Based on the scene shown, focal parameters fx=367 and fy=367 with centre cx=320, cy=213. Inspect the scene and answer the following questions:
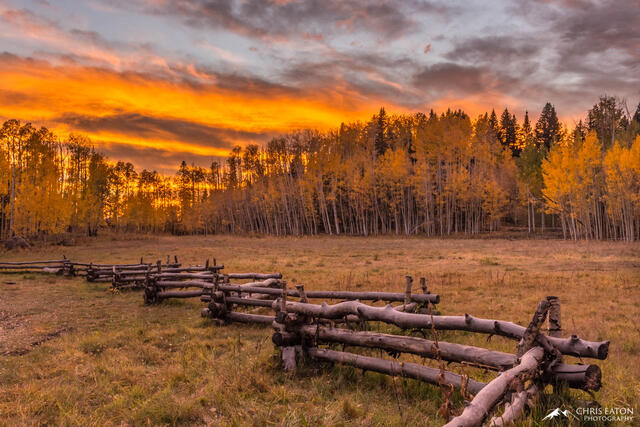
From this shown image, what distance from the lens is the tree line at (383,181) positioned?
40000 mm

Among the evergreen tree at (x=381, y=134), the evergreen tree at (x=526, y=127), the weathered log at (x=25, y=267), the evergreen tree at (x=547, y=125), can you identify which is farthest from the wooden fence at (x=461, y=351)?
the evergreen tree at (x=526, y=127)

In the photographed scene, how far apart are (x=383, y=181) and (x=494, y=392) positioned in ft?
168

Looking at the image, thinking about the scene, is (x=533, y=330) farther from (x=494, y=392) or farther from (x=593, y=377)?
(x=494, y=392)

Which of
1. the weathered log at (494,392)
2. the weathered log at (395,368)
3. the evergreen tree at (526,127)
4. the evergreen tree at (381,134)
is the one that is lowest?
the weathered log at (395,368)

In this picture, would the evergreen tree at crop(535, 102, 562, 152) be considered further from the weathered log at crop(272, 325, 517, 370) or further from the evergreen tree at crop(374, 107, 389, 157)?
the weathered log at crop(272, 325, 517, 370)

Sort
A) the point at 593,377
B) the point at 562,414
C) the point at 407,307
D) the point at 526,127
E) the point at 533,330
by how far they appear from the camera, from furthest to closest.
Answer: the point at 526,127 → the point at 407,307 → the point at 533,330 → the point at 593,377 → the point at 562,414

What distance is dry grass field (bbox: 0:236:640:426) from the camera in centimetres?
498

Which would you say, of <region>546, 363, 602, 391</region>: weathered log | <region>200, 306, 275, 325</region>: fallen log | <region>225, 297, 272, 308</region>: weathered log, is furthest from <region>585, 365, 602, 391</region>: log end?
<region>225, 297, 272, 308</region>: weathered log

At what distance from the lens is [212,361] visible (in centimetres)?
708

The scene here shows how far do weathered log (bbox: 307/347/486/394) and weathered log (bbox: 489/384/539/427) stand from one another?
826 millimetres

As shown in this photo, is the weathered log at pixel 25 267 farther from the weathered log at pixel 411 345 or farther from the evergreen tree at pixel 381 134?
the evergreen tree at pixel 381 134

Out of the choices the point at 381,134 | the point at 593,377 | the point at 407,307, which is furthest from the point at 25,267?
the point at 381,134

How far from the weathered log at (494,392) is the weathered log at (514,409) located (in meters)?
0.11

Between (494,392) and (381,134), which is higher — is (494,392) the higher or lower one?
the lower one
